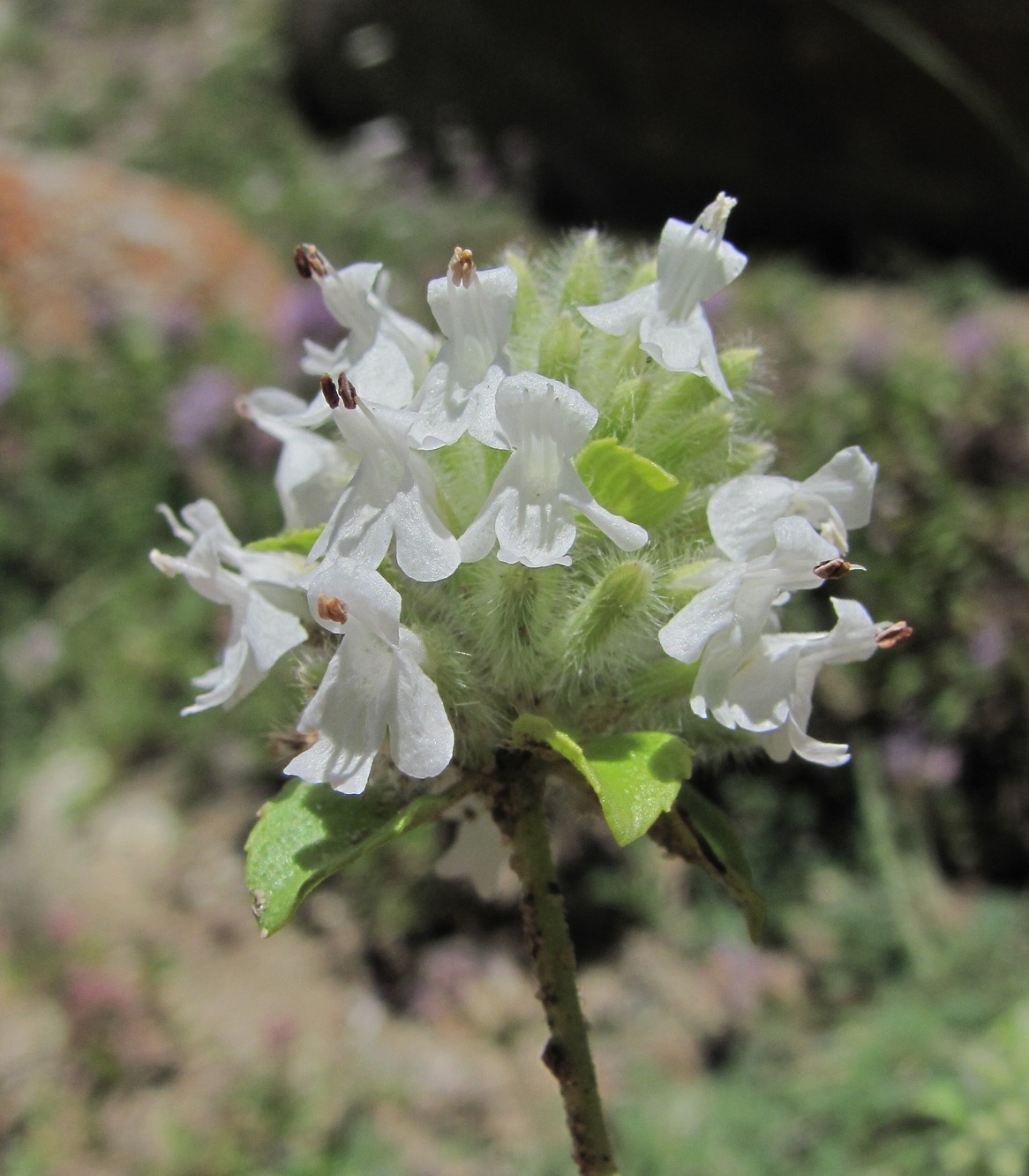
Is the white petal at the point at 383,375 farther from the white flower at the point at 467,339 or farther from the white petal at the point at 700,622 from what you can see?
the white petal at the point at 700,622

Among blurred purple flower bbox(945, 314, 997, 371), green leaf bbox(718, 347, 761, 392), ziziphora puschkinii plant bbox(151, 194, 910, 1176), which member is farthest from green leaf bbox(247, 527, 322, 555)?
blurred purple flower bbox(945, 314, 997, 371)

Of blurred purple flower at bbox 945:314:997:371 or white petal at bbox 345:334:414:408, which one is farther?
blurred purple flower at bbox 945:314:997:371

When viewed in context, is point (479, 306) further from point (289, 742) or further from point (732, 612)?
point (289, 742)

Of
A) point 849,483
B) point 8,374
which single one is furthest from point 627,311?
point 8,374

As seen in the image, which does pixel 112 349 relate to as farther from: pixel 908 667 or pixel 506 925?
pixel 908 667

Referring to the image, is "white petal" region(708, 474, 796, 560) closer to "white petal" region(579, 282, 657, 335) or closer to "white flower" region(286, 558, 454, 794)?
"white petal" region(579, 282, 657, 335)

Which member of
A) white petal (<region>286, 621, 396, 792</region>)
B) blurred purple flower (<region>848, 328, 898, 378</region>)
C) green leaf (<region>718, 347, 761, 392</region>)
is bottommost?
blurred purple flower (<region>848, 328, 898, 378</region>)
